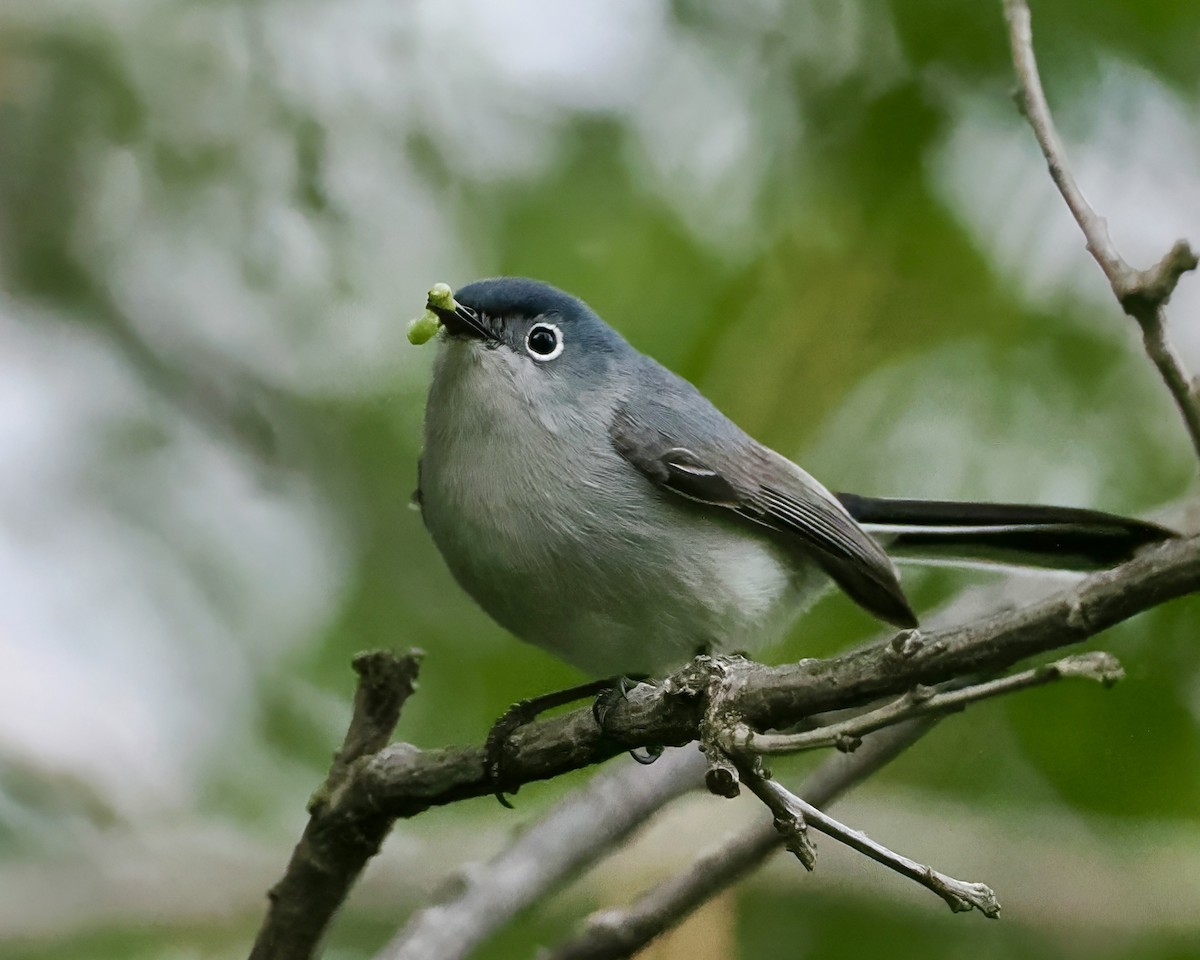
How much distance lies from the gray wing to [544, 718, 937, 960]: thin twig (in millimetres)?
305

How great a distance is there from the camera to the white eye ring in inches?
109

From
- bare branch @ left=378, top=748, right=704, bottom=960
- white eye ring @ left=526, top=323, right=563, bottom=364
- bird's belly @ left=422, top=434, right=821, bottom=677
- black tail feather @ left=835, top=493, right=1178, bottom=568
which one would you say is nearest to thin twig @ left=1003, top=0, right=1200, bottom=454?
black tail feather @ left=835, top=493, right=1178, bottom=568

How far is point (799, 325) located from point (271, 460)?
5.59 ft

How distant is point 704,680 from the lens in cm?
169

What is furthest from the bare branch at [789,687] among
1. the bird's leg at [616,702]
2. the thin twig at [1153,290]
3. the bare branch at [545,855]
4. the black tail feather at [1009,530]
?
the black tail feather at [1009,530]

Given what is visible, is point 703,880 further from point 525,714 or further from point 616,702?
point 616,702

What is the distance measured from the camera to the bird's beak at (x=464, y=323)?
8.76 feet

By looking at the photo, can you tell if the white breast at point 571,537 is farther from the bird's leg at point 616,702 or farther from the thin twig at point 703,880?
the thin twig at point 703,880

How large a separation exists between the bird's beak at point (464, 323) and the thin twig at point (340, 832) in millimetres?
723

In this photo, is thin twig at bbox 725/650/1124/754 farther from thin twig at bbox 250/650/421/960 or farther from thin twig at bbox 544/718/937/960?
thin twig at bbox 250/650/421/960

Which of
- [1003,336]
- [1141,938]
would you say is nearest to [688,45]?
[1003,336]

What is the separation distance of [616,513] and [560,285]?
134 centimetres

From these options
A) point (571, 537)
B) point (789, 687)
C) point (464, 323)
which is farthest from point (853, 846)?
point (464, 323)

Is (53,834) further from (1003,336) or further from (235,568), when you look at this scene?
(1003,336)
